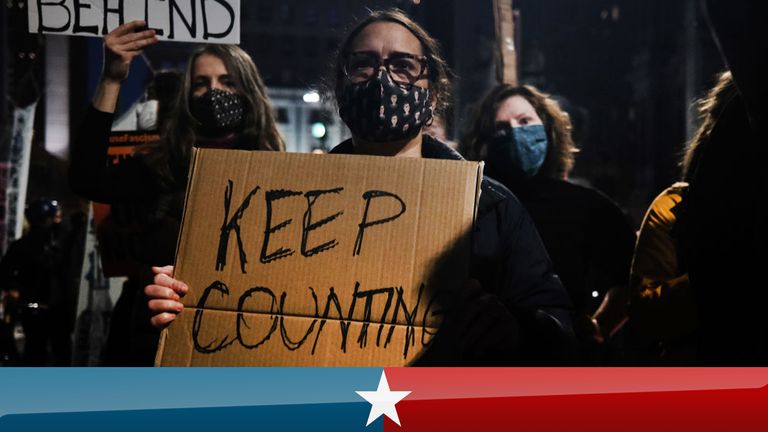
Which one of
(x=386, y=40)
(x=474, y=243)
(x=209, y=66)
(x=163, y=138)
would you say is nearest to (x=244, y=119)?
(x=209, y=66)

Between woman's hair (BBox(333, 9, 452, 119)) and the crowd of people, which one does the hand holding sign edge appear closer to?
the crowd of people

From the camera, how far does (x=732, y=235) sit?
7.22ft

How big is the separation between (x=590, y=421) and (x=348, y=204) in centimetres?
72

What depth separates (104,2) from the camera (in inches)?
Answer: 96.7

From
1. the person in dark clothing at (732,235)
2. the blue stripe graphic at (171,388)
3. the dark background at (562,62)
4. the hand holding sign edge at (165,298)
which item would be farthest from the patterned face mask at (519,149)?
the hand holding sign edge at (165,298)

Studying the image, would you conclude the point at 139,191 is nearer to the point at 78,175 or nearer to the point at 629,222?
the point at 78,175

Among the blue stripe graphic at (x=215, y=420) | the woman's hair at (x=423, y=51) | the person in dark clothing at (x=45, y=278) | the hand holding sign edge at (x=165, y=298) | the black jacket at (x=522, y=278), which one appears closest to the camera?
the blue stripe graphic at (x=215, y=420)

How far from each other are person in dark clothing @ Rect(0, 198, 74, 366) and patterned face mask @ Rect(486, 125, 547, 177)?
1.40 metres

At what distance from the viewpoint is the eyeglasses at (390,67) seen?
224cm

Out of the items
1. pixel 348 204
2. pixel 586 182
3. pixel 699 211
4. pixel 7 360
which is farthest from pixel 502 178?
pixel 7 360

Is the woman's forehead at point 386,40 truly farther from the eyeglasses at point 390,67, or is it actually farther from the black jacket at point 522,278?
the black jacket at point 522,278

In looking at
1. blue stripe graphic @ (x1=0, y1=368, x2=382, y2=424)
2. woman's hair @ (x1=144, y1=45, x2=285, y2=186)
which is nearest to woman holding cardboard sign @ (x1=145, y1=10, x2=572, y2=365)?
blue stripe graphic @ (x1=0, y1=368, x2=382, y2=424)

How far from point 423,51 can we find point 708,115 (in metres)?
0.87

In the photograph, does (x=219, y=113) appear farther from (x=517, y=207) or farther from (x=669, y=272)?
(x=669, y=272)
